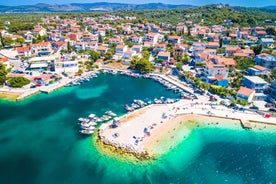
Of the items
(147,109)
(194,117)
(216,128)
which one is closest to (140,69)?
(147,109)

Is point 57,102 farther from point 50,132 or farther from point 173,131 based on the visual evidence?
point 173,131

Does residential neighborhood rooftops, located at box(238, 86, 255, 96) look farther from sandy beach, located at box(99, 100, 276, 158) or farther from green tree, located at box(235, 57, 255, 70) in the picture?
green tree, located at box(235, 57, 255, 70)

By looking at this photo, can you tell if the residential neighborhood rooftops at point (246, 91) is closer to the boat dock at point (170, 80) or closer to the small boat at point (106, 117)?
the boat dock at point (170, 80)

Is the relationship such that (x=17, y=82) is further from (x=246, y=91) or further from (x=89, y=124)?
(x=246, y=91)

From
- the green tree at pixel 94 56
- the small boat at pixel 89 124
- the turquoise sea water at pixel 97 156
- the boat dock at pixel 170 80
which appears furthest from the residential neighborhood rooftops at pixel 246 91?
the green tree at pixel 94 56

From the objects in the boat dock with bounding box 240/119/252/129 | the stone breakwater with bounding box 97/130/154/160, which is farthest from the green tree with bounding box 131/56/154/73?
the stone breakwater with bounding box 97/130/154/160
